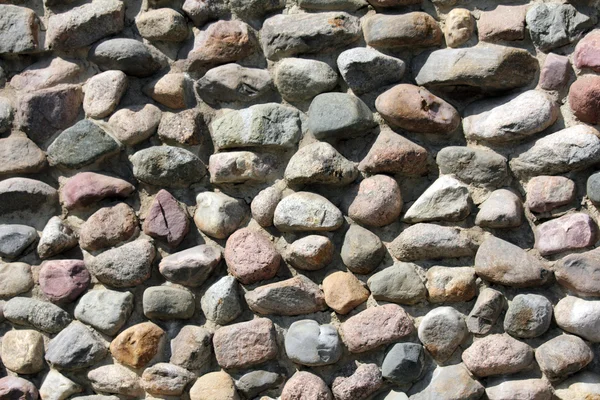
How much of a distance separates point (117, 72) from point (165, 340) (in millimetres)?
618

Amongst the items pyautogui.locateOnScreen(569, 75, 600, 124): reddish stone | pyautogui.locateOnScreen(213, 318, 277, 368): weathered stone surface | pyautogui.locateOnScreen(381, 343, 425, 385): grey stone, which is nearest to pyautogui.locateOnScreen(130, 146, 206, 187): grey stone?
pyautogui.locateOnScreen(213, 318, 277, 368): weathered stone surface

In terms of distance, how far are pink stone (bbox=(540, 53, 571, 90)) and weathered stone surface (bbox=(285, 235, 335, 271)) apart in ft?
1.78

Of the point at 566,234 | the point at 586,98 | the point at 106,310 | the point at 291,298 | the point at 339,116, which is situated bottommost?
the point at 106,310

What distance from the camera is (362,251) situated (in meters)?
1.64

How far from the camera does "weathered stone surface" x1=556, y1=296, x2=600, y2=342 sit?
1491mm

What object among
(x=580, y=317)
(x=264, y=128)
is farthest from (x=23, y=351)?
(x=580, y=317)

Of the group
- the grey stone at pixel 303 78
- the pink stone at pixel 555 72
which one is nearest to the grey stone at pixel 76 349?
the grey stone at pixel 303 78

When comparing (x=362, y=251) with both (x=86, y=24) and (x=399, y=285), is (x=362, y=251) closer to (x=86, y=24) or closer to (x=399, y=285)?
(x=399, y=285)

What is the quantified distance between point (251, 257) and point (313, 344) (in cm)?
22

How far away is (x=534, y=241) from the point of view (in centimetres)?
159

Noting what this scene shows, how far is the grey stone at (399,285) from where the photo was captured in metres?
1.61

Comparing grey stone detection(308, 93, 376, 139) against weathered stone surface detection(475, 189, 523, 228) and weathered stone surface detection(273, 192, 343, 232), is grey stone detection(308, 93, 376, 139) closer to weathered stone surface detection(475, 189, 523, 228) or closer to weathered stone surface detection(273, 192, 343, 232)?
weathered stone surface detection(273, 192, 343, 232)

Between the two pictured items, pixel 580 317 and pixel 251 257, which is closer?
pixel 580 317

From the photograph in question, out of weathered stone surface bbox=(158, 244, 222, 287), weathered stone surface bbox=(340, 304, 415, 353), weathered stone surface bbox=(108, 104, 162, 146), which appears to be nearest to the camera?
weathered stone surface bbox=(340, 304, 415, 353)
